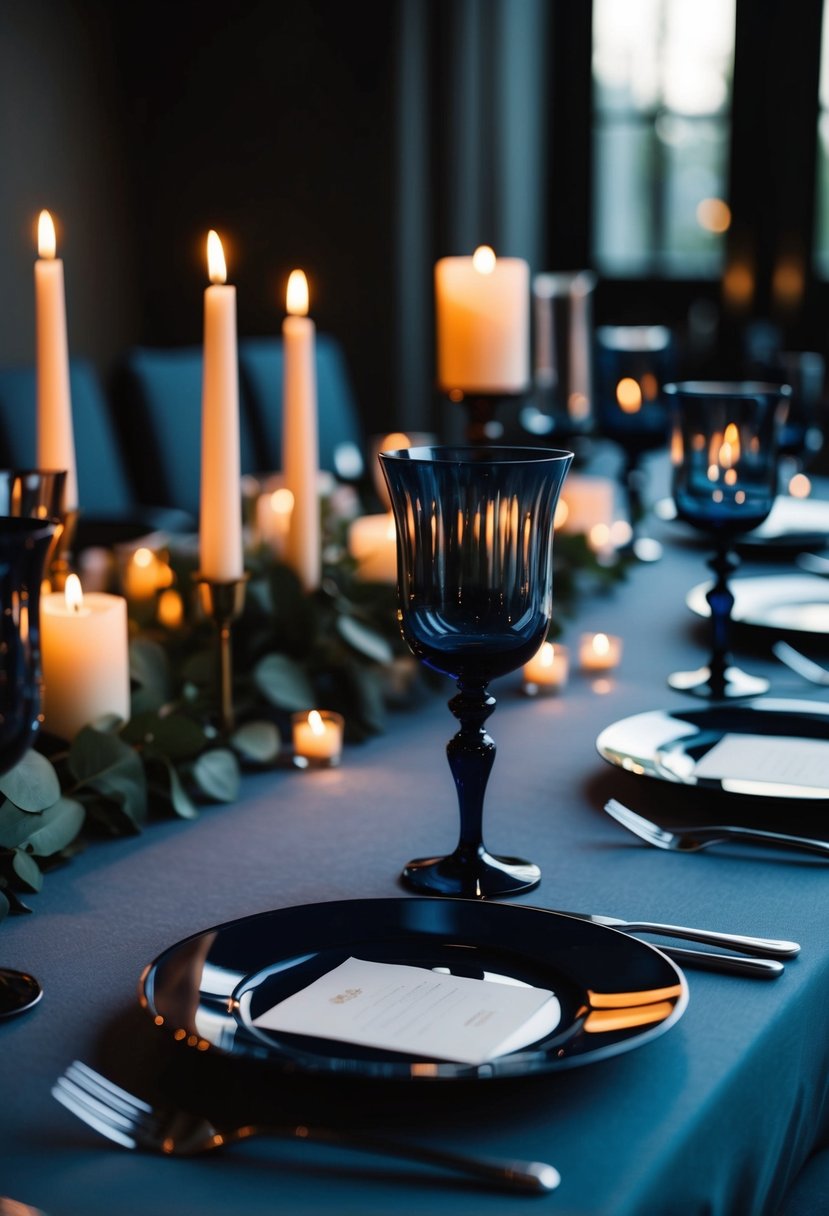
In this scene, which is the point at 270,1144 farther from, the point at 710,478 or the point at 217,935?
the point at 710,478

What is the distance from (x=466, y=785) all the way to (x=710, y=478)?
0.52 m

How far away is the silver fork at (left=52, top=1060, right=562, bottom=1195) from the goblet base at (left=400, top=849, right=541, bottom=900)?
0.27m

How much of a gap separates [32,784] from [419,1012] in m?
0.30

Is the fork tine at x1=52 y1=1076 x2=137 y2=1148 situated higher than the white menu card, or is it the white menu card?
the white menu card

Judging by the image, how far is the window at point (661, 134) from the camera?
4730 millimetres

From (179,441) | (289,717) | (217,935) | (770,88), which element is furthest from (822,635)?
(770,88)

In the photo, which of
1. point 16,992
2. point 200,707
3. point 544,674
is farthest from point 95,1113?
point 544,674

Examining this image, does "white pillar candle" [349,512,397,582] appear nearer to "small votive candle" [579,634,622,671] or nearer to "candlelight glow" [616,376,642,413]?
"small votive candle" [579,634,622,671]

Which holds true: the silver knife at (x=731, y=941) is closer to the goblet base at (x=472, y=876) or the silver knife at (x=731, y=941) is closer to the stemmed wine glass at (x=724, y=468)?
the goblet base at (x=472, y=876)

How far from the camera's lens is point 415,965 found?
68 cm

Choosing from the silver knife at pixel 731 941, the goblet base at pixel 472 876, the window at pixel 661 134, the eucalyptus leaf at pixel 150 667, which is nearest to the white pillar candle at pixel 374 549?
the eucalyptus leaf at pixel 150 667

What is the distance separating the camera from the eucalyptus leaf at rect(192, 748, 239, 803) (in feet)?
3.23

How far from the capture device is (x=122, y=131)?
16.5 feet

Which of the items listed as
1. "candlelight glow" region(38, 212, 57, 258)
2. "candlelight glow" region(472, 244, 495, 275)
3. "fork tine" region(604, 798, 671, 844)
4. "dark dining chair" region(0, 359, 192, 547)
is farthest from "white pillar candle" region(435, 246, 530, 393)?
"dark dining chair" region(0, 359, 192, 547)
